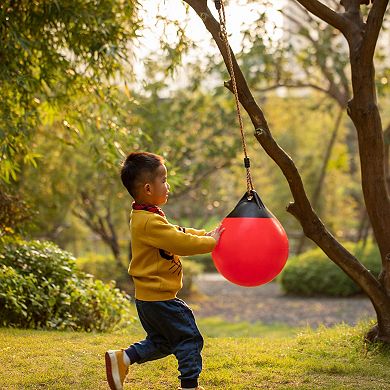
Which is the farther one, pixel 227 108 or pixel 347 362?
pixel 227 108

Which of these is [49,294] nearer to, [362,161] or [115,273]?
[362,161]

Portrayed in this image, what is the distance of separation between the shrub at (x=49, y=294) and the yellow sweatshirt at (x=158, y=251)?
269 centimetres

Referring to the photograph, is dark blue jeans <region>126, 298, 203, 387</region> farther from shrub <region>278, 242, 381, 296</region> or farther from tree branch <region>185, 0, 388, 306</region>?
shrub <region>278, 242, 381, 296</region>

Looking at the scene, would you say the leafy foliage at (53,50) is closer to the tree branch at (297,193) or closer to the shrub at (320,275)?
the tree branch at (297,193)

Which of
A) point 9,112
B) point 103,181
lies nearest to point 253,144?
point 103,181

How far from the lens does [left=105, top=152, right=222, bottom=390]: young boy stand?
374 cm

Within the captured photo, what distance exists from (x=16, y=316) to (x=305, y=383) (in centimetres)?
307

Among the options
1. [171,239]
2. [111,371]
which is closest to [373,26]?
[171,239]

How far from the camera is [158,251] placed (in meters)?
3.80

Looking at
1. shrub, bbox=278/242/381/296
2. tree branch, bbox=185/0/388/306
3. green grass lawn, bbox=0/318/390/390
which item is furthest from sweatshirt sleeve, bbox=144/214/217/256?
shrub, bbox=278/242/381/296

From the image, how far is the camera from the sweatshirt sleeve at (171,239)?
3.69 metres

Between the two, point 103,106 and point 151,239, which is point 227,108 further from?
point 151,239

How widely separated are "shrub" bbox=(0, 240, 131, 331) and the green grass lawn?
522mm

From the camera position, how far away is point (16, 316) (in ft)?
21.0
